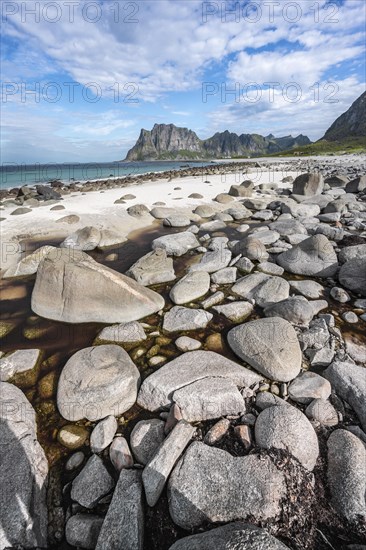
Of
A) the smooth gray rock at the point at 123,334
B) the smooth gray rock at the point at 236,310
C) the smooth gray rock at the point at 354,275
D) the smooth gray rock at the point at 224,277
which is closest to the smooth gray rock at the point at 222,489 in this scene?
the smooth gray rock at the point at 123,334

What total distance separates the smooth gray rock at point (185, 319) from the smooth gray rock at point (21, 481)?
9.09 feet

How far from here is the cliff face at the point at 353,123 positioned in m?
136

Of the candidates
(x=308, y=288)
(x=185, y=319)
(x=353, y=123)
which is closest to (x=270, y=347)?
(x=185, y=319)

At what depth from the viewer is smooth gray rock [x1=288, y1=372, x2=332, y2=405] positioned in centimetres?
374

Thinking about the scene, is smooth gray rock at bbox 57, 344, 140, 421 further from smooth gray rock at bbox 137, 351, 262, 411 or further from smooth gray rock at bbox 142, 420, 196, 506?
smooth gray rock at bbox 142, 420, 196, 506

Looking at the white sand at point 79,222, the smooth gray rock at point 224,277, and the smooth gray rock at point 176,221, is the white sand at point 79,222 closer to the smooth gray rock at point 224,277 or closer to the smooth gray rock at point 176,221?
the smooth gray rock at point 176,221

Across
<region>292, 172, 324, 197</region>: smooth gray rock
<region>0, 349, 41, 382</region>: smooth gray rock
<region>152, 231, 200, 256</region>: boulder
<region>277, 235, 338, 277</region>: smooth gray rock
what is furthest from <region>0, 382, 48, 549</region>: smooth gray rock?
<region>292, 172, 324, 197</region>: smooth gray rock

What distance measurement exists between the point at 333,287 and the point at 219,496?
19.2 feet

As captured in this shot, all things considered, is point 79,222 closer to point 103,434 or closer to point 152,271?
point 152,271

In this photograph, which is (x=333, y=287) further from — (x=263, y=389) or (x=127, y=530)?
(x=127, y=530)

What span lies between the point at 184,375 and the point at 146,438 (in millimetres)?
1007

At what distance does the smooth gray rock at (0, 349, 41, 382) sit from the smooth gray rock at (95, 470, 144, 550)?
113 inches

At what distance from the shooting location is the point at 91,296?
574 centimetres

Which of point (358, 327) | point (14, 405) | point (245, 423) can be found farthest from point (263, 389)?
point (14, 405)
